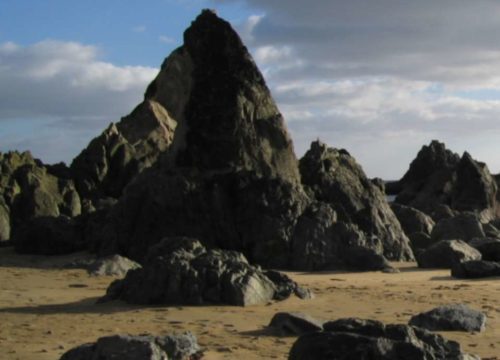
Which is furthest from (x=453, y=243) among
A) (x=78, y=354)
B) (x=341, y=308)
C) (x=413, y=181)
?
(x=413, y=181)

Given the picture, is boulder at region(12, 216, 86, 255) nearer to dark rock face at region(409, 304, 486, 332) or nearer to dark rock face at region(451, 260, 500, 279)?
dark rock face at region(451, 260, 500, 279)

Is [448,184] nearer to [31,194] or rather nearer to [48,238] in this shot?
[31,194]

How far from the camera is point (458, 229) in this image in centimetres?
2184

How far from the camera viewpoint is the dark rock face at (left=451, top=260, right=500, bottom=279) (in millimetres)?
15258

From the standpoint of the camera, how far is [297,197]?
707 inches

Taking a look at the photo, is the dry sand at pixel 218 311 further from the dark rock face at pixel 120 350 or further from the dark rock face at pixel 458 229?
the dark rock face at pixel 458 229

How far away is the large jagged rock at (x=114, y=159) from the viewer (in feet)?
101

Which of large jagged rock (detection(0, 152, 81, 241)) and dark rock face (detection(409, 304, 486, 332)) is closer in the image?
dark rock face (detection(409, 304, 486, 332))

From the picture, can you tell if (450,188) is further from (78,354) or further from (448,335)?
(78,354)

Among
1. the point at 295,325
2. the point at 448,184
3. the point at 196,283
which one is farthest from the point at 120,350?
the point at 448,184

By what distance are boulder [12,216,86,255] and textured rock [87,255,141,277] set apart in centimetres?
400

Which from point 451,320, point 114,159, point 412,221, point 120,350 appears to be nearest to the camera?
point 120,350

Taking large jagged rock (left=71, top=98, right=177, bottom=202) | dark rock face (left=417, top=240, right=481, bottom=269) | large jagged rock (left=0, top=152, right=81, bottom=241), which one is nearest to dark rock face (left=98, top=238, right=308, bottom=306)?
dark rock face (left=417, top=240, right=481, bottom=269)

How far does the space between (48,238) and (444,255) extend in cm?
921
